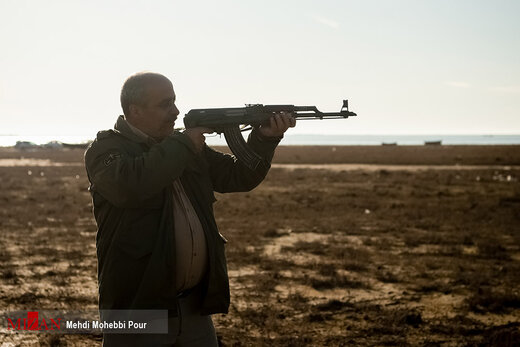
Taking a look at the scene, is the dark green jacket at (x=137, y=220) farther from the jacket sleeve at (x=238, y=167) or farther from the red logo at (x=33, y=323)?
the red logo at (x=33, y=323)

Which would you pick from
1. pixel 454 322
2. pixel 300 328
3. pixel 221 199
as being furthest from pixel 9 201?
pixel 454 322

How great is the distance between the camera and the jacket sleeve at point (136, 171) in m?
2.42

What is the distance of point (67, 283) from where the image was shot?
877 centimetres

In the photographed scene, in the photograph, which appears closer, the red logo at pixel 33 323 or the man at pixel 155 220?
the man at pixel 155 220

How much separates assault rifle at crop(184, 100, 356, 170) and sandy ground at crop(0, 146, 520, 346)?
11.8 ft

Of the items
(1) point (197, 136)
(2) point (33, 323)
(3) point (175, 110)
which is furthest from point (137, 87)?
(2) point (33, 323)

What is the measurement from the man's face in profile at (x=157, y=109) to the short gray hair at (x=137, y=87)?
2 centimetres

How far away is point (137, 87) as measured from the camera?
2701mm

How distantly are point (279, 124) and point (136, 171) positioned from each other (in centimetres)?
106

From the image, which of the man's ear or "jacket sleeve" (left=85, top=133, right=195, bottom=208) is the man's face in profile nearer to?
the man's ear

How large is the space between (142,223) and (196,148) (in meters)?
0.51

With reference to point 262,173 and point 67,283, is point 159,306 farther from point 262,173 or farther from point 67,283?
point 67,283

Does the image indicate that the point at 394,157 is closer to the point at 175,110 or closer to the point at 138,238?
the point at 175,110

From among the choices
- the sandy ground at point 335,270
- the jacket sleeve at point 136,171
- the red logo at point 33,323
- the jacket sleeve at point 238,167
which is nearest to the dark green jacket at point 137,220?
the jacket sleeve at point 136,171
